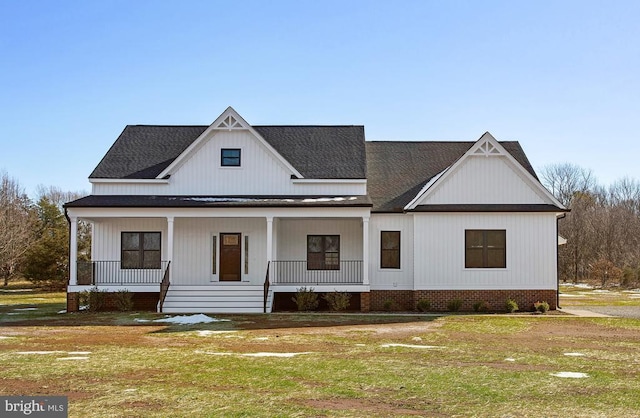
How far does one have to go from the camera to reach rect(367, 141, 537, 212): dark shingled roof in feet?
87.1

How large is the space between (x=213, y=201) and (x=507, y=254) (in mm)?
10804

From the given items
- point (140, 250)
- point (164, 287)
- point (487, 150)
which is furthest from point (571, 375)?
point (140, 250)

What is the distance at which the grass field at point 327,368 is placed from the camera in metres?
9.03

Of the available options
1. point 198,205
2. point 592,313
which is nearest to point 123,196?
point 198,205

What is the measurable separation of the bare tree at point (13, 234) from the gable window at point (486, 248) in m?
29.9

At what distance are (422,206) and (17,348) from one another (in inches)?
582

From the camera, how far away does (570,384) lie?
10.5 meters

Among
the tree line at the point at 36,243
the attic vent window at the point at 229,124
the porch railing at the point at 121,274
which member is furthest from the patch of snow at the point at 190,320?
the tree line at the point at 36,243

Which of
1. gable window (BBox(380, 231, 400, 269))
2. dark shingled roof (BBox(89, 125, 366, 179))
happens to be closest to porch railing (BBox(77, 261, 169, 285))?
dark shingled roof (BBox(89, 125, 366, 179))

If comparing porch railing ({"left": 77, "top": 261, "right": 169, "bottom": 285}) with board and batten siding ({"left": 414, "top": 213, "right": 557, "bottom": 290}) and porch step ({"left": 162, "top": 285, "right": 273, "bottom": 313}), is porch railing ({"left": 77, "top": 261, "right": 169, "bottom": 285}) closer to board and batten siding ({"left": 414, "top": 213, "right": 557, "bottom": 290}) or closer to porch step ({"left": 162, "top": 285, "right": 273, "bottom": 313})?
porch step ({"left": 162, "top": 285, "right": 273, "bottom": 313})

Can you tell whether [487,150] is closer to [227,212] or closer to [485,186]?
[485,186]

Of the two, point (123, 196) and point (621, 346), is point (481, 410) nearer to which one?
point (621, 346)

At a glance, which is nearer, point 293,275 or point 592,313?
point 592,313

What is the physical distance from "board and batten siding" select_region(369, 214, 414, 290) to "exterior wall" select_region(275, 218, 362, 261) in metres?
0.98
